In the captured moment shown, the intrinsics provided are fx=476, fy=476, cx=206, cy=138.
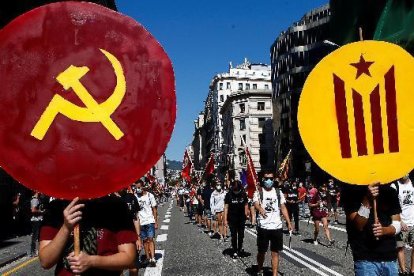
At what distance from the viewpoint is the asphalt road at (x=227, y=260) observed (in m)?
9.74

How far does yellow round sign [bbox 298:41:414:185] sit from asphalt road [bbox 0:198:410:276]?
596 centimetres

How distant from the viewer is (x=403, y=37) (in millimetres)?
4496

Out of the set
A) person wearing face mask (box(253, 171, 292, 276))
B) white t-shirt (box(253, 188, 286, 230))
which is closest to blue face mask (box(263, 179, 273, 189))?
person wearing face mask (box(253, 171, 292, 276))

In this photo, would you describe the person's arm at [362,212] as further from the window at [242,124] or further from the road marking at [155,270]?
the window at [242,124]

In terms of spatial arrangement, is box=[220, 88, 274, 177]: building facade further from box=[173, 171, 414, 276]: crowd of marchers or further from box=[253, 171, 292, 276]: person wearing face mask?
box=[253, 171, 292, 276]: person wearing face mask

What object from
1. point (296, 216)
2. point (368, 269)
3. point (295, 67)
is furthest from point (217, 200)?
point (295, 67)

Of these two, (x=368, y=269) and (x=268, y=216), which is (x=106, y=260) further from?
(x=268, y=216)

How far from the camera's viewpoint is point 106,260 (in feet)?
8.70

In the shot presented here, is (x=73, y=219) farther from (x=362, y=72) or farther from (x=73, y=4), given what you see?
(x=362, y=72)

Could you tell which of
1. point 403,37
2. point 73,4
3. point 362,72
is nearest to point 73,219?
point 73,4

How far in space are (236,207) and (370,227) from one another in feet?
25.8

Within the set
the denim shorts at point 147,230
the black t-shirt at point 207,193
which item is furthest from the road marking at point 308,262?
the black t-shirt at point 207,193

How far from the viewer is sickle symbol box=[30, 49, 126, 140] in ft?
8.45

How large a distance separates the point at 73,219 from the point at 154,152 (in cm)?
57
